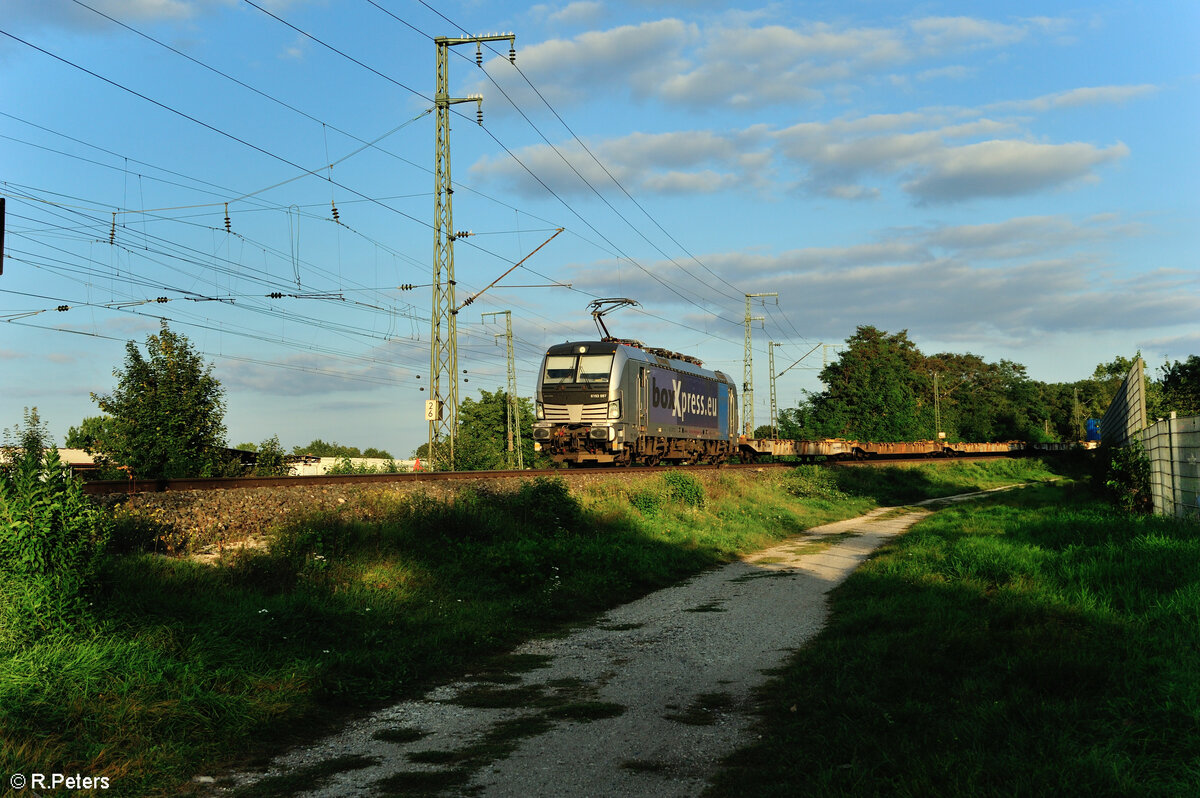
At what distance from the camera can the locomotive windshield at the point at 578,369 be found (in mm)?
27125

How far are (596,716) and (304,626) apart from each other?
375cm

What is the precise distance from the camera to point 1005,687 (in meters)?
6.61

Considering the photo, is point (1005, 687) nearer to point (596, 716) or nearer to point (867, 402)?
point (596, 716)

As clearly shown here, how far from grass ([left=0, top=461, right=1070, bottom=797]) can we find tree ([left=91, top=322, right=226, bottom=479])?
12.7m

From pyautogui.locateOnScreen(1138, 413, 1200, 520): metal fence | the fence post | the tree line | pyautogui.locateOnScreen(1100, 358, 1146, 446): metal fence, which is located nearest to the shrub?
pyautogui.locateOnScreen(1100, 358, 1146, 446): metal fence

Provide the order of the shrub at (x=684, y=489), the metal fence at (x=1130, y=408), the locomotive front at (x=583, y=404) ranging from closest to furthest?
the metal fence at (x=1130, y=408)
the shrub at (x=684, y=489)
the locomotive front at (x=583, y=404)

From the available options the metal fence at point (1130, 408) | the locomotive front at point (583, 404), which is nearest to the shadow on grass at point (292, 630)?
the metal fence at point (1130, 408)

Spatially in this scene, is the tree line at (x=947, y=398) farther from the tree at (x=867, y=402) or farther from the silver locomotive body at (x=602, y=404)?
the silver locomotive body at (x=602, y=404)

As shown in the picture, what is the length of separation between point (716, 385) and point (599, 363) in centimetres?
1346

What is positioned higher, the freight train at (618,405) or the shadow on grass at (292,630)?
the freight train at (618,405)

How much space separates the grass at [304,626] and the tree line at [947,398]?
41564 mm

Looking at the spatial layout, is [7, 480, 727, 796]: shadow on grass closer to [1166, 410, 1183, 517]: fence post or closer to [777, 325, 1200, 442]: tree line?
[1166, 410, 1183, 517]: fence post

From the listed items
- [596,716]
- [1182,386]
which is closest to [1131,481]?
[596,716]

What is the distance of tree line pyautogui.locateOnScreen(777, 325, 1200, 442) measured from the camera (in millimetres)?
74062
